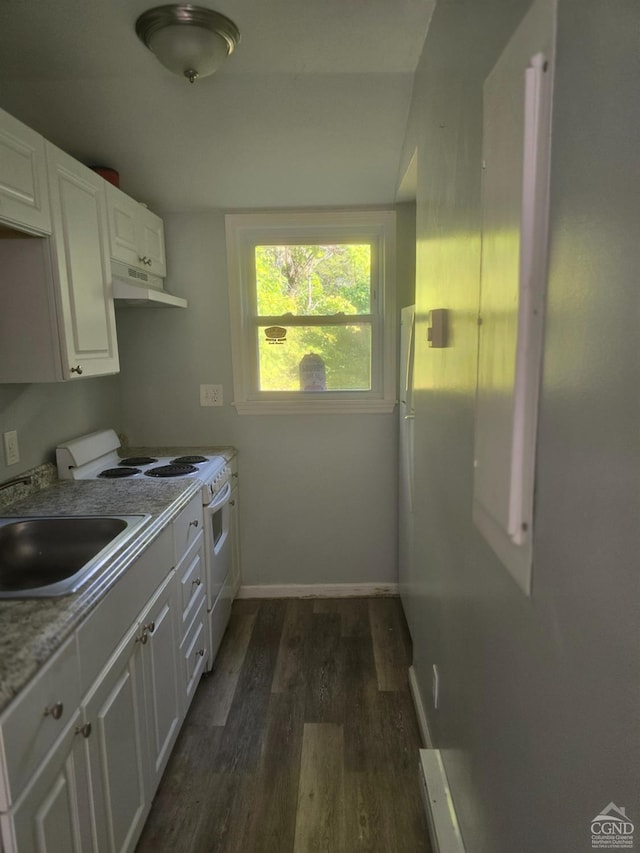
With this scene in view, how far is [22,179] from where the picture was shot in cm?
156

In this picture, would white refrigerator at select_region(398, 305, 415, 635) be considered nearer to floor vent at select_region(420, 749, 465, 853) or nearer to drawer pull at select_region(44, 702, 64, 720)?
floor vent at select_region(420, 749, 465, 853)

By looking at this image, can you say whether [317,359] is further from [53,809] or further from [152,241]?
[53,809]

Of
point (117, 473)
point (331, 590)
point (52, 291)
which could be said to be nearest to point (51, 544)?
point (117, 473)

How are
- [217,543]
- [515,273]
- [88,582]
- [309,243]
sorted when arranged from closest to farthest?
[515,273]
[88,582]
[217,543]
[309,243]

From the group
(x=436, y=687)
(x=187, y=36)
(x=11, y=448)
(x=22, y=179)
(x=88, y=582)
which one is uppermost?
(x=187, y=36)

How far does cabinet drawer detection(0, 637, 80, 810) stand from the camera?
889 mm

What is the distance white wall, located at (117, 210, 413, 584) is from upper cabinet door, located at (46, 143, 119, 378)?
2.56 ft

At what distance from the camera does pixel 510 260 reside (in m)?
0.86

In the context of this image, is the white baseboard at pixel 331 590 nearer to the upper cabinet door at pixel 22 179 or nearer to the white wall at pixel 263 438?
the white wall at pixel 263 438

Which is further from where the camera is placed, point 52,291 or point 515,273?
point 52,291

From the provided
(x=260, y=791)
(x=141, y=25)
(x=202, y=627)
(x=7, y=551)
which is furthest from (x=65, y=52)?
(x=260, y=791)

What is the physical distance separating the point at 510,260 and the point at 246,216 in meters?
2.30

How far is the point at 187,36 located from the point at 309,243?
1.40 metres

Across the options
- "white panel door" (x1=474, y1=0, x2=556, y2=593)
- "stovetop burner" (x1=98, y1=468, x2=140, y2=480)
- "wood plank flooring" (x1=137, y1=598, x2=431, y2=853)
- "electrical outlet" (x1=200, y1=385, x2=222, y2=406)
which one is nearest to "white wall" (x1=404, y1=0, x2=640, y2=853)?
"white panel door" (x1=474, y1=0, x2=556, y2=593)
